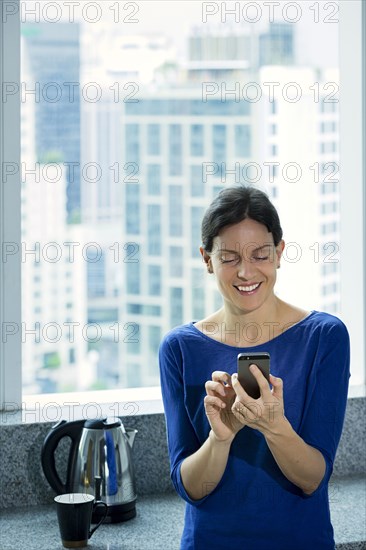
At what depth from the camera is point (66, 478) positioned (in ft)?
5.14

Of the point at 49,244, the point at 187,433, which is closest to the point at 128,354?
the point at 49,244

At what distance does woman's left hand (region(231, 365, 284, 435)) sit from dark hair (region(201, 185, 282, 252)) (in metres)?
0.23

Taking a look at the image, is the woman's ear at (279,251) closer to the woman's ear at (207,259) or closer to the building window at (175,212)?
the woman's ear at (207,259)

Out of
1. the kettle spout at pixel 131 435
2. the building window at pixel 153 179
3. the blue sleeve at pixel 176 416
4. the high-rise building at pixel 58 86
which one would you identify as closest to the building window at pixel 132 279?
the building window at pixel 153 179

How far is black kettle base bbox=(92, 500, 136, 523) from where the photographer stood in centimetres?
149

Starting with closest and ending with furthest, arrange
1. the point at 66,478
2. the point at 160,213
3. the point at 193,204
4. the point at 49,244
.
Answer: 1. the point at 66,478
2. the point at 49,244
3. the point at 160,213
4. the point at 193,204

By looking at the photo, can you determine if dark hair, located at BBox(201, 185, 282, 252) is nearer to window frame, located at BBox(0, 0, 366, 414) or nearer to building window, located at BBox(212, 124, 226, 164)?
window frame, located at BBox(0, 0, 366, 414)

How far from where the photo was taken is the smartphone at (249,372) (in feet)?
3.54

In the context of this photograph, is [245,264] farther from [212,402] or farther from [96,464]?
[96,464]

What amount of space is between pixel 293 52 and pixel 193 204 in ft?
8.38

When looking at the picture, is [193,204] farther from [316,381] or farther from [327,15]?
[316,381]

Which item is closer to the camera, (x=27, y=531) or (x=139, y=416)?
(x=27, y=531)

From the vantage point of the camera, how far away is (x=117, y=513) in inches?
59.5

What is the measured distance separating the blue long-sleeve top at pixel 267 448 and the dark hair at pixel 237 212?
0.53 ft
